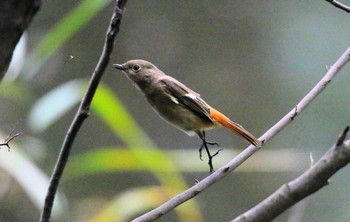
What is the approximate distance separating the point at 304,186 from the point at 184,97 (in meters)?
0.78

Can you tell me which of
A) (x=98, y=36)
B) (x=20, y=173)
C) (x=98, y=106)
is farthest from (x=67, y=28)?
(x=98, y=36)

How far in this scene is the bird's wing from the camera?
5.94ft

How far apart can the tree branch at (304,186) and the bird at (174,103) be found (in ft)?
2.26

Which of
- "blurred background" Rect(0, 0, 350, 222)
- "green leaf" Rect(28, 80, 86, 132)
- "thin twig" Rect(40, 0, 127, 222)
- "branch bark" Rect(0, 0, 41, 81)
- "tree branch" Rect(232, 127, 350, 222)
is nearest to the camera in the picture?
"branch bark" Rect(0, 0, 41, 81)

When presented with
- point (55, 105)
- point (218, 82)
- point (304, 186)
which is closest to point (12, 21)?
point (304, 186)

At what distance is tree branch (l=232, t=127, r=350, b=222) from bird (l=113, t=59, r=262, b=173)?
27.1 inches

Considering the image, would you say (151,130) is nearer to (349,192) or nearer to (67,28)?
(349,192)

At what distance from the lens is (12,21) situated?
74cm

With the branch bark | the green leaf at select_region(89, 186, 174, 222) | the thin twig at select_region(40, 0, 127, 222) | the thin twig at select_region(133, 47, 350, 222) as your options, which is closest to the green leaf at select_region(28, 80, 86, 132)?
the green leaf at select_region(89, 186, 174, 222)

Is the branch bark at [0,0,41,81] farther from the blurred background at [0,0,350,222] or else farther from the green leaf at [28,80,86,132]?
the blurred background at [0,0,350,222]

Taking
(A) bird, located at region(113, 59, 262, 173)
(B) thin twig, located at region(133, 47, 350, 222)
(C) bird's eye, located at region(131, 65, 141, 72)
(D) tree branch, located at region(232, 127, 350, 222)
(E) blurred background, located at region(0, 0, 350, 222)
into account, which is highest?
(D) tree branch, located at region(232, 127, 350, 222)

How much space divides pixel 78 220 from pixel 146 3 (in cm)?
152

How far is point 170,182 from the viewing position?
1.85 meters

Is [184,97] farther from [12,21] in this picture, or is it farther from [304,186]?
[12,21]
